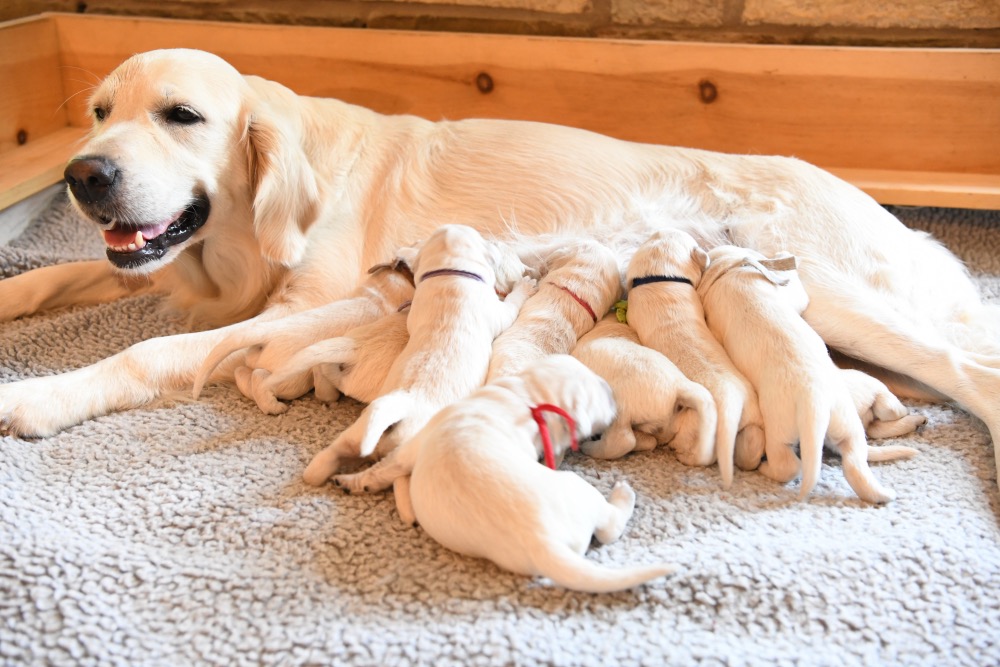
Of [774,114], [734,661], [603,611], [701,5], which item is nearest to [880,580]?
[734,661]

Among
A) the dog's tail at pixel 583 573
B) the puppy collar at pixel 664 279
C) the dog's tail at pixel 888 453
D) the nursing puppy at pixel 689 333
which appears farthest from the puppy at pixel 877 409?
the dog's tail at pixel 583 573

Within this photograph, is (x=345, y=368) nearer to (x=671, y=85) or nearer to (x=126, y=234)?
(x=126, y=234)

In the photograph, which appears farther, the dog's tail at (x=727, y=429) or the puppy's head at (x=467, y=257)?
the puppy's head at (x=467, y=257)

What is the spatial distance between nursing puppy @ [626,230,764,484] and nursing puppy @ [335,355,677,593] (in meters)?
0.21

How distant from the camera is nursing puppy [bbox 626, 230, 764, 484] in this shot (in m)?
1.61

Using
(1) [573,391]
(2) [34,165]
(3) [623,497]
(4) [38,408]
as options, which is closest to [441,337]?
(1) [573,391]

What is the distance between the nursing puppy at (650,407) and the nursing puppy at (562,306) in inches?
4.1

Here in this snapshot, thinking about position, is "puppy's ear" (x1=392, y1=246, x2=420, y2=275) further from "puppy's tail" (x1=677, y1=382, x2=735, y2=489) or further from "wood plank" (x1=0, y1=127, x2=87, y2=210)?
"wood plank" (x1=0, y1=127, x2=87, y2=210)

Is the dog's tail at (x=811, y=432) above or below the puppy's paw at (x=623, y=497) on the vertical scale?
above

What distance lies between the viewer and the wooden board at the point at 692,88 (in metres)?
2.77

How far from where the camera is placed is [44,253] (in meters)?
2.67

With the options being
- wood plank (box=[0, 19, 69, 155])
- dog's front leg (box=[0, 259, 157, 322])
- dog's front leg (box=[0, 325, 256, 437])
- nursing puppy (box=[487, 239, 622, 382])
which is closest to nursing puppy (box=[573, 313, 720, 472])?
nursing puppy (box=[487, 239, 622, 382])

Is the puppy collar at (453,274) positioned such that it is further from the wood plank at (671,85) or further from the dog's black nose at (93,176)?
the wood plank at (671,85)

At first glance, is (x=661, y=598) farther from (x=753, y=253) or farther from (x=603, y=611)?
(x=753, y=253)
